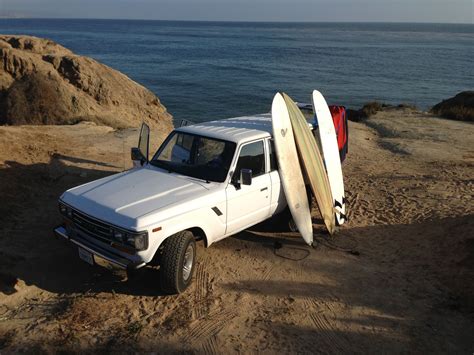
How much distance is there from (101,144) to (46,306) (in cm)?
827

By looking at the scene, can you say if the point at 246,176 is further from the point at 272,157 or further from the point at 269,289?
the point at 269,289

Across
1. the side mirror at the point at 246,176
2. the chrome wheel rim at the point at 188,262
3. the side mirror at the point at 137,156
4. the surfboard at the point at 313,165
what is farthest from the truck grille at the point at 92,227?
the surfboard at the point at 313,165

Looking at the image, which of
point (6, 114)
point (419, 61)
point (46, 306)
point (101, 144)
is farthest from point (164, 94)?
point (419, 61)

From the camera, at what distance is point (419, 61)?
56.8m

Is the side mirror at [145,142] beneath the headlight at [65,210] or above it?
above

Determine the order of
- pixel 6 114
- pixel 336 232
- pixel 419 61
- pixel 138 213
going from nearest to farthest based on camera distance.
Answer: pixel 138 213 → pixel 336 232 → pixel 6 114 → pixel 419 61

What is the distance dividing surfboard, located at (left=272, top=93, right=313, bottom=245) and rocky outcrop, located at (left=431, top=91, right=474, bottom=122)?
16.6 metres

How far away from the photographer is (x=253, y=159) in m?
6.48

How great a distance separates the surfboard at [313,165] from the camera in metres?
7.24

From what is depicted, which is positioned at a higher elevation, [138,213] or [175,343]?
[138,213]

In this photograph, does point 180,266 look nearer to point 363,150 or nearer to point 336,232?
point 336,232

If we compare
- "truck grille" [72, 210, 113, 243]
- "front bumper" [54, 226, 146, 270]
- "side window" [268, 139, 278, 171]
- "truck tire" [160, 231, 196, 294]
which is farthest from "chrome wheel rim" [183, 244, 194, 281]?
"side window" [268, 139, 278, 171]

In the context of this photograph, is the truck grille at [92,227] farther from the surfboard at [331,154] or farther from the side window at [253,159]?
the surfboard at [331,154]

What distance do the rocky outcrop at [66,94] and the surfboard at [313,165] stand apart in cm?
1134
